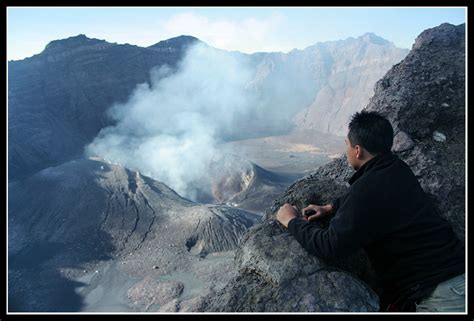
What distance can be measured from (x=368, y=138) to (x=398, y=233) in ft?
2.01

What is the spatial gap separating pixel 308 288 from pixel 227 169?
3360 cm

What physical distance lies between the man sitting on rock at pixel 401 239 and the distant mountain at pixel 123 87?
93.4 feet

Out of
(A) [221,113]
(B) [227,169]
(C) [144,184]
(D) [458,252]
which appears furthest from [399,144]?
(A) [221,113]

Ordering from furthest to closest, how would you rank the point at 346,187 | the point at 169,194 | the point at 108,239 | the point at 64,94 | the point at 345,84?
the point at 345,84 → the point at 64,94 → the point at 169,194 → the point at 108,239 → the point at 346,187

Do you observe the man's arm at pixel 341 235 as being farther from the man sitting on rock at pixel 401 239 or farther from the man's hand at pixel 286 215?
the man's hand at pixel 286 215

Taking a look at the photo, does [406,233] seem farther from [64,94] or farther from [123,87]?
[123,87]

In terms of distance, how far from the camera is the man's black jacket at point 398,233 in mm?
2387

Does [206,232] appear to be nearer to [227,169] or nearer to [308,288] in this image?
[227,169]

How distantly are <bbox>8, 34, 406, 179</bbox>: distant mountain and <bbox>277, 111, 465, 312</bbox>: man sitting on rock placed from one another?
28477 mm

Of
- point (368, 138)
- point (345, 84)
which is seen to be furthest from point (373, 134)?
point (345, 84)

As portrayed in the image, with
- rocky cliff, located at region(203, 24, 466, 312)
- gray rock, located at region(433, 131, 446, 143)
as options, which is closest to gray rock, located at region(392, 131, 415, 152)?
rocky cliff, located at region(203, 24, 466, 312)

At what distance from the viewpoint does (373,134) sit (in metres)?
2.66

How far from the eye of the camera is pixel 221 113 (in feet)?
216
